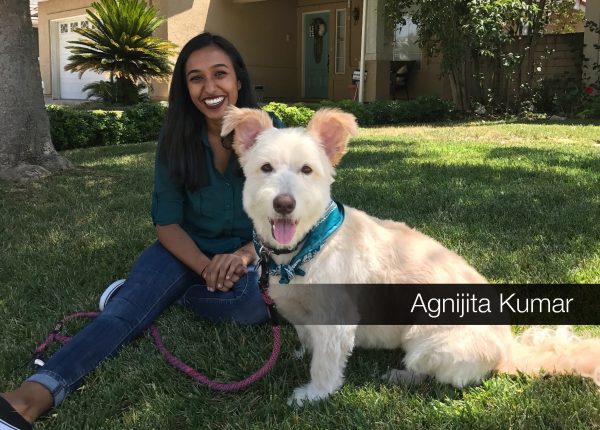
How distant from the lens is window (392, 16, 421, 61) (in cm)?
1725

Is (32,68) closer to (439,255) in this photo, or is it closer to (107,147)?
(107,147)

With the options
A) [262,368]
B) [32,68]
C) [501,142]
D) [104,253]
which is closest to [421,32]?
[501,142]

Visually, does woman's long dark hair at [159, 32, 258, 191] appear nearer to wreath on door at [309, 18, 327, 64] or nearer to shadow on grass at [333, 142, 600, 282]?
shadow on grass at [333, 142, 600, 282]

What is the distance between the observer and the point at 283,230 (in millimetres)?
2402

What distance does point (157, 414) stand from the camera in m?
2.46

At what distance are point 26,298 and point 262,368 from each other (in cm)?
206

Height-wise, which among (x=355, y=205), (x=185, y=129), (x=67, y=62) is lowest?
(x=355, y=205)

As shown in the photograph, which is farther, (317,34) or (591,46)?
(317,34)

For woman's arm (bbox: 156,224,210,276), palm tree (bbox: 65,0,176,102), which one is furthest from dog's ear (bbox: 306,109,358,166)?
palm tree (bbox: 65,0,176,102)

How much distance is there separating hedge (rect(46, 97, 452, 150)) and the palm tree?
278 centimetres

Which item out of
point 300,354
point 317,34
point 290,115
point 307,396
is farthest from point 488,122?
point 307,396

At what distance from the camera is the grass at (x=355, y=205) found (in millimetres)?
2414

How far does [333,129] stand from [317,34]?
18.4m

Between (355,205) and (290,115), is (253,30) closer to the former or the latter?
(290,115)
